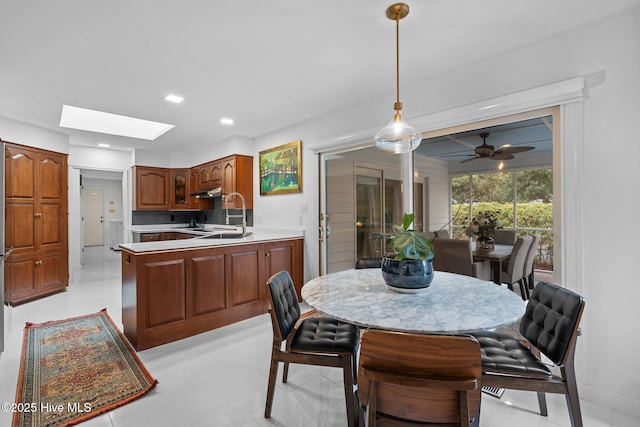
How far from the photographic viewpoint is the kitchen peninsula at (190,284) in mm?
2611

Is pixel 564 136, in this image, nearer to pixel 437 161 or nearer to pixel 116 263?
pixel 437 161

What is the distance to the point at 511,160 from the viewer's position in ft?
7.55

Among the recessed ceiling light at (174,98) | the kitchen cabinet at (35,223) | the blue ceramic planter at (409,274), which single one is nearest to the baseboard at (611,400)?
the blue ceramic planter at (409,274)

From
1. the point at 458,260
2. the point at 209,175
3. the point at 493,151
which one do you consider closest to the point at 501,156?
the point at 493,151

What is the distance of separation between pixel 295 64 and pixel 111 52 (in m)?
1.36

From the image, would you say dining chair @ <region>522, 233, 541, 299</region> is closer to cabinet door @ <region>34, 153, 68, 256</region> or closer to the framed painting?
the framed painting

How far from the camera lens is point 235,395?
6.51ft

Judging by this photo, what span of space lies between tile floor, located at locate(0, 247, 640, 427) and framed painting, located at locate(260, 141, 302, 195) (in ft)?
6.36

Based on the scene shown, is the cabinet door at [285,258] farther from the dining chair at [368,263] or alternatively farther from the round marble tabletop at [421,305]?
the round marble tabletop at [421,305]

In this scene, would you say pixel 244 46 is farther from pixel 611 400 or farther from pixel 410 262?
pixel 611 400

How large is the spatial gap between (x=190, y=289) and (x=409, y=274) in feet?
7.13

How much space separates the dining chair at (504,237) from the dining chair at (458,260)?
20 centimetres

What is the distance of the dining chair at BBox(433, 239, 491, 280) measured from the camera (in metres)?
2.53

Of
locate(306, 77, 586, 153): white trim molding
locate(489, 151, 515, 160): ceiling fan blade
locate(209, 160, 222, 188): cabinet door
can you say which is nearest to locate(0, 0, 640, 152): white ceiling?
locate(306, 77, 586, 153): white trim molding
